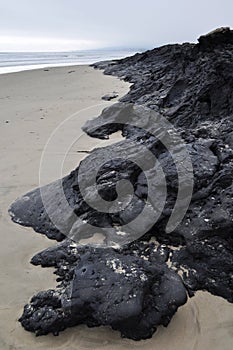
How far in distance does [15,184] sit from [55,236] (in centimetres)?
120

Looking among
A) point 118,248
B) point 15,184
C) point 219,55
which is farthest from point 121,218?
point 219,55

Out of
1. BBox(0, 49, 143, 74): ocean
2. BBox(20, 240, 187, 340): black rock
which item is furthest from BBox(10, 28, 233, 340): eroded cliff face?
BBox(0, 49, 143, 74): ocean

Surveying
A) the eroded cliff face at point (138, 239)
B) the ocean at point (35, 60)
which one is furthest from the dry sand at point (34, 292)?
the ocean at point (35, 60)

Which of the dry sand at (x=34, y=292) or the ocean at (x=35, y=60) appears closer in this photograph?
the dry sand at (x=34, y=292)

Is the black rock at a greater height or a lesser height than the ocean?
greater

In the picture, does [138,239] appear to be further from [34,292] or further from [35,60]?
[35,60]

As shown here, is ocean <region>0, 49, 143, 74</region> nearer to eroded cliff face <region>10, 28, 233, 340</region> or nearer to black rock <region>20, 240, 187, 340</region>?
eroded cliff face <region>10, 28, 233, 340</region>

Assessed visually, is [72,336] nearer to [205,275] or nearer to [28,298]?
[28,298]

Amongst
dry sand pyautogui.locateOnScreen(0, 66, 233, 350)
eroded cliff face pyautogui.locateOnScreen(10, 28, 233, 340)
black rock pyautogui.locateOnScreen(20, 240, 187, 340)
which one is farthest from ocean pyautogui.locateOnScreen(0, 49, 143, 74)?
black rock pyautogui.locateOnScreen(20, 240, 187, 340)

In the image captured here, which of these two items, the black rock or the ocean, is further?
the ocean

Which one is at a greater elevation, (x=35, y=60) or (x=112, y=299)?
(x=112, y=299)

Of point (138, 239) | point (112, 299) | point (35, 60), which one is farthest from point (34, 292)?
point (35, 60)

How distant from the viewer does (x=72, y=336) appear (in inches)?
79.7

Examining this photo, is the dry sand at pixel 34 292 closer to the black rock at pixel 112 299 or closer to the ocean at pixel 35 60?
the black rock at pixel 112 299
